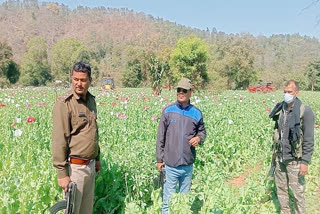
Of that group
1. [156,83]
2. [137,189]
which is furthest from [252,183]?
[156,83]

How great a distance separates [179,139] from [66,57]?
280 ft

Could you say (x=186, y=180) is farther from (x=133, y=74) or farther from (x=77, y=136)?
(x=133, y=74)

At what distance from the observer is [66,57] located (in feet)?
276

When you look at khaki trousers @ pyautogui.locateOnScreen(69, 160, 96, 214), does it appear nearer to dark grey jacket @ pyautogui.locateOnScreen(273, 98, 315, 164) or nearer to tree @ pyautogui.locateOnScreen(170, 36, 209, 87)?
dark grey jacket @ pyautogui.locateOnScreen(273, 98, 315, 164)

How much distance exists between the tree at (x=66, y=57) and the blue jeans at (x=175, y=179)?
224ft

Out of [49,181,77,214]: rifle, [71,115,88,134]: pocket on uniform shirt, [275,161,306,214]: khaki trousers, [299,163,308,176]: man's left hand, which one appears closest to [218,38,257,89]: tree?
[275,161,306,214]: khaki trousers

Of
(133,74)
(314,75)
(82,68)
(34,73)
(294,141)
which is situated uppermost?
(314,75)

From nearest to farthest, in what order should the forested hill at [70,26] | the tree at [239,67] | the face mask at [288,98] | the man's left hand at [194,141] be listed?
the man's left hand at [194,141] → the face mask at [288,98] → the tree at [239,67] → the forested hill at [70,26]

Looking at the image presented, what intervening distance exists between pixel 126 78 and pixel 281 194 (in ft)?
179

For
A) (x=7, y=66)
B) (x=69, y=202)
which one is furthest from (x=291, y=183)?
(x=7, y=66)

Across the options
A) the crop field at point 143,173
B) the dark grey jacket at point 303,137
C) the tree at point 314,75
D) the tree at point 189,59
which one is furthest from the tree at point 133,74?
the dark grey jacket at point 303,137

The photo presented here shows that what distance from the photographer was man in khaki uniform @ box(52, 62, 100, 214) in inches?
121

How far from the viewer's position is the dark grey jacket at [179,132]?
3.90 meters

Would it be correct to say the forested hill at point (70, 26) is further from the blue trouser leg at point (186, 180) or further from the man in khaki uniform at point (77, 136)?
the man in khaki uniform at point (77, 136)
